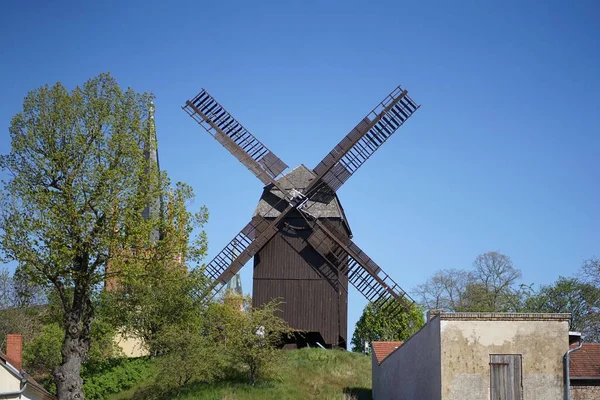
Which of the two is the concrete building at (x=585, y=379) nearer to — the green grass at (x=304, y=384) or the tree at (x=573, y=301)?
the green grass at (x=304, y=384)

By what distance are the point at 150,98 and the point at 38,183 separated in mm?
4811

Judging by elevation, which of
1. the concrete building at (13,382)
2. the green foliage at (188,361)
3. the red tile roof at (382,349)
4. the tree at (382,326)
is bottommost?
the concrete building at (13,382)

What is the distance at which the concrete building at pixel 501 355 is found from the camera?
941 inches

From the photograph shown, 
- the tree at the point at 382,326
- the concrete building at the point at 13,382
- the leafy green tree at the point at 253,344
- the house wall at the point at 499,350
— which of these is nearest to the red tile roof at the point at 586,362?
the house wall at the point at 499,350

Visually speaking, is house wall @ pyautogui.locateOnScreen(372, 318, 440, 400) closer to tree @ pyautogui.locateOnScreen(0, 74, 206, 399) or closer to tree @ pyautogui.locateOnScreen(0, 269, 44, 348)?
tree @ pyautogui.locateOnScreen(0, 74, 206, 399)

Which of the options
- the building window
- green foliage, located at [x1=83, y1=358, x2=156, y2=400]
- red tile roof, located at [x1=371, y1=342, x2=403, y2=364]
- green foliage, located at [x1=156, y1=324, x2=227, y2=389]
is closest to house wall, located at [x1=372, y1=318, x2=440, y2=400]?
the building window

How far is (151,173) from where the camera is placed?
30.0 m

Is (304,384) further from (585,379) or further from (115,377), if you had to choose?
(585,379)

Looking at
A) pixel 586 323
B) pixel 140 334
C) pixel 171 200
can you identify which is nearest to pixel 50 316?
pixel 140 334

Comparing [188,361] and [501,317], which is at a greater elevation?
[501,317]

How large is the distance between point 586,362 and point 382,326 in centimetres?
2695

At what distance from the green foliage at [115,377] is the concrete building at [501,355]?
59.7 ft

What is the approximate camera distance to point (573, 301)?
192 feet

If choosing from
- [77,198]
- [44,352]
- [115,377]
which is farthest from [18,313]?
[77,198]
